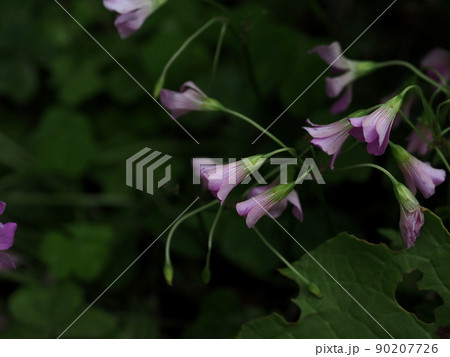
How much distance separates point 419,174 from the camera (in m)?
0.93

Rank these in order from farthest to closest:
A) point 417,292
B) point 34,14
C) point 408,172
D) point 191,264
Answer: point 34,14, point 191,264, point 417,292, point 408,172

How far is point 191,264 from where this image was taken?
65.3 inches

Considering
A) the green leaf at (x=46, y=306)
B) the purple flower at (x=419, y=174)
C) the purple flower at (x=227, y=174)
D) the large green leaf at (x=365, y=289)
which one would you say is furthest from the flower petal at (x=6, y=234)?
the purple flower at (x=419, y=174)

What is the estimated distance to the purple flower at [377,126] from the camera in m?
0.91

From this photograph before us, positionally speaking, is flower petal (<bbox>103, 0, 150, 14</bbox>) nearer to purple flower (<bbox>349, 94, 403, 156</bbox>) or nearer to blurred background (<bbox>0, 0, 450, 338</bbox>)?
blurred background (<bbox>0, 0, 450, 338</bbox>)

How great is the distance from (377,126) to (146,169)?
0.77 metres

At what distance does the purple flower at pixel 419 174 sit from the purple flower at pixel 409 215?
24 millimetres

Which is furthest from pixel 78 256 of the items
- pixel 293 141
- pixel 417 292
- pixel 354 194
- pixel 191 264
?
pixel 417 292

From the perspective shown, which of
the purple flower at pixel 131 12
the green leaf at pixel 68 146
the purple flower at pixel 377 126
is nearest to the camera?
the purple flower at pixel 377 126

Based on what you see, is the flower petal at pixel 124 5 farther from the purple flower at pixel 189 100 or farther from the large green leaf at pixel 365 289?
the large green leaf at pixel 365 289

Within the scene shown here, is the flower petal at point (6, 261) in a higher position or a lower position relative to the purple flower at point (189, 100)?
lower

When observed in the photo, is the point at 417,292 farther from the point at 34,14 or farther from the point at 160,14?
the point at 34,14

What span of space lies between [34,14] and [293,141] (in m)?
1.12

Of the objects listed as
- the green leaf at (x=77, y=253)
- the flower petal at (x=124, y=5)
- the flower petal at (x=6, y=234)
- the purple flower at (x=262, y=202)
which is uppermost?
the flower petal at (x=124, y=5)
